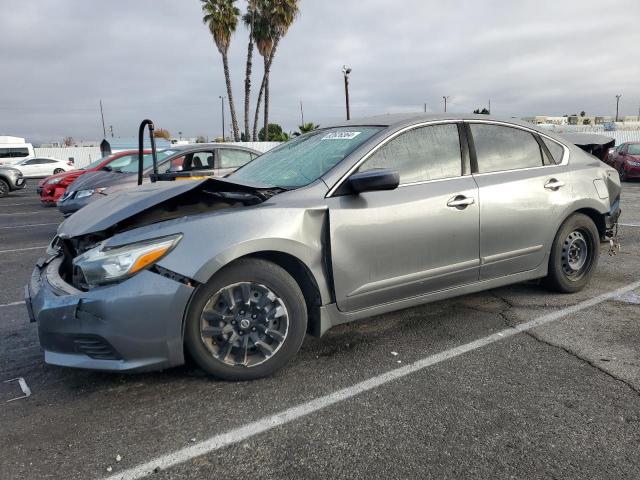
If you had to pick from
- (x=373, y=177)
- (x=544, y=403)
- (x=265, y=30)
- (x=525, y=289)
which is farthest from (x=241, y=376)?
(x=265, y=30)

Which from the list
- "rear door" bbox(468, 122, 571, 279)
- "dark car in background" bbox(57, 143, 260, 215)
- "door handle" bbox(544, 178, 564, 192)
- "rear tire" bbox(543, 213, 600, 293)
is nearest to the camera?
"rear door" bbox(468, 122, 571, 279)

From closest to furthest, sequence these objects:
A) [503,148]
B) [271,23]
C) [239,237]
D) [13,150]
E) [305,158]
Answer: [239,237] < [305,158] < [503,148] < [13,150] < [271,23]

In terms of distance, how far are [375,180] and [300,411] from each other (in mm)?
1370

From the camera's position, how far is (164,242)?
103 inches

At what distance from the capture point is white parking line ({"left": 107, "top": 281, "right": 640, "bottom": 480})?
7.08 feet

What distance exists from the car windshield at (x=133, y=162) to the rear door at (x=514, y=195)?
228 inches

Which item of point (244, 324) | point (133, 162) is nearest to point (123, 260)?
point (244, 324)

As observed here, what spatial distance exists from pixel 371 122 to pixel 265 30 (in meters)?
30.0

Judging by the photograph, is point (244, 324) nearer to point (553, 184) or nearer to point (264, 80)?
point (553, 184)

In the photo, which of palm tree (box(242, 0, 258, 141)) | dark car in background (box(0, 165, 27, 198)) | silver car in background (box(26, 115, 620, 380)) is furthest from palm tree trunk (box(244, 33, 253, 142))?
silver car in background (box(26, 115, 620, 380))

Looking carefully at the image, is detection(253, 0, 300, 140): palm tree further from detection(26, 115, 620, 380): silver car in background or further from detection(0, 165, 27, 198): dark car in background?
detection(26, 115, 620, 380): silver car in background

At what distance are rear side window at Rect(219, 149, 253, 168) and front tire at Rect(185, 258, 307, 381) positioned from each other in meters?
5.92

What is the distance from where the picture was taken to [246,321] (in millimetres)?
2787

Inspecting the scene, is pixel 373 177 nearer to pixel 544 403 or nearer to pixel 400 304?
pixel 400 304
